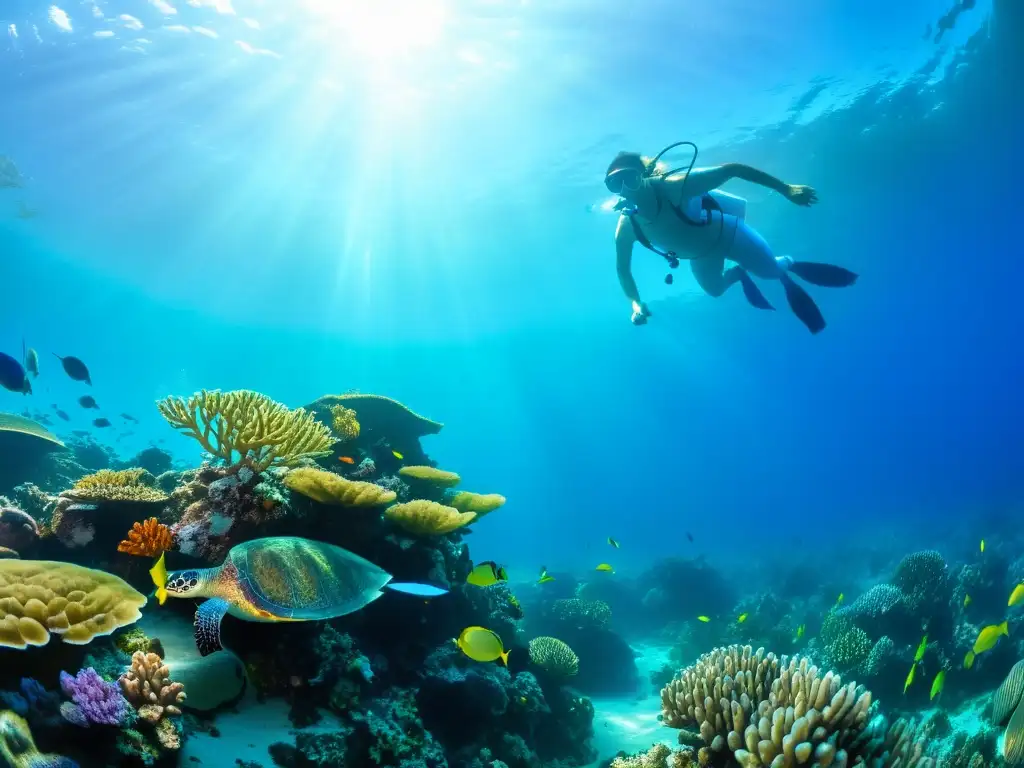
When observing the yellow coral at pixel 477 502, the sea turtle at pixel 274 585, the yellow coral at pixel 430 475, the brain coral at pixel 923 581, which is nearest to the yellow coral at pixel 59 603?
the sea turtle at pixel 274 585

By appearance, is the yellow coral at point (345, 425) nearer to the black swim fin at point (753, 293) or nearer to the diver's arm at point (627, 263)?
the diver's arm at point (627, 263)

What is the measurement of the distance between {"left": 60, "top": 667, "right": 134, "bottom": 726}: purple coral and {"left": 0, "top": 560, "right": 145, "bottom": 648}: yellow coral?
26 centimetres

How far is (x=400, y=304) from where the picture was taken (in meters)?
55.9

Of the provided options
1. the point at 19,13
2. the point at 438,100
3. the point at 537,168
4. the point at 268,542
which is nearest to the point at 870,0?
the point at 537,168

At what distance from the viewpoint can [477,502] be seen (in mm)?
7324

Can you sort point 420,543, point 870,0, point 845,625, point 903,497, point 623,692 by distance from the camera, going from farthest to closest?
point 903,497
point 870,0
point 623,692
point 845,625
point 420,543

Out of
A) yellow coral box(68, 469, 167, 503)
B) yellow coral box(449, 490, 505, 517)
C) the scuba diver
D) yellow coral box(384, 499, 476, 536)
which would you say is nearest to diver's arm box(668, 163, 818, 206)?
the scuba diver

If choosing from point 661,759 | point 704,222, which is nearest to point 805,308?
point 704,222

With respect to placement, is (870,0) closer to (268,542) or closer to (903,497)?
(268,542)

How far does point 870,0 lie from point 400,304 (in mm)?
46729

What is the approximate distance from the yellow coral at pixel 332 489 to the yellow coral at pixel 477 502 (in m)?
2.14

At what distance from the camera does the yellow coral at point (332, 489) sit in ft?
16.8

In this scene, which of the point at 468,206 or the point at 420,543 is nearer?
the point at 420,543

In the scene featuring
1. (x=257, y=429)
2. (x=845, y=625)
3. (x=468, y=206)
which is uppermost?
(x=468, y=206)
